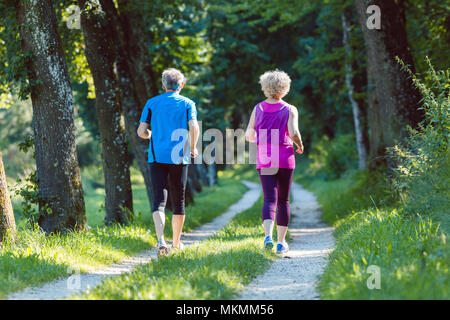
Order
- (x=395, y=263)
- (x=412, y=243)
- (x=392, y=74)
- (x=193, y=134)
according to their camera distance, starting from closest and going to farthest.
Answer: (x=395, y=263), (x=412, y=243), (x=193, y=134), (x=392, y=74)

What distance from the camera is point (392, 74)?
10.3 meters

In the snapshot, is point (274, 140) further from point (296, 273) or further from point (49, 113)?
point (49, 113)

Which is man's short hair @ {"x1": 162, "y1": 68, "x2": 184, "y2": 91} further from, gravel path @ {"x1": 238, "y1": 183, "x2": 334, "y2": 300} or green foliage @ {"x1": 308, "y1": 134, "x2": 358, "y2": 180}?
green foliage @ {"x1": 308, "y1": 134, "x2": 358, "y2": 180}

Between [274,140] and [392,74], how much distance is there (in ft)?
15.5

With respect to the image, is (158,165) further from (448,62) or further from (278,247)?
(448,62)

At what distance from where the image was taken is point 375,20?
34.2 ft

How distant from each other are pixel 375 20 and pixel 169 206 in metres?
6.95

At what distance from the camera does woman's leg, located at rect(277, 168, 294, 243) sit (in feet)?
22.5

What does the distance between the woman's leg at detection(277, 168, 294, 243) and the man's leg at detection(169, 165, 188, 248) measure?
1312mm

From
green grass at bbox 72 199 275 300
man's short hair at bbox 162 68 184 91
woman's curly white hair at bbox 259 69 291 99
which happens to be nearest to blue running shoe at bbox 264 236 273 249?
green grass at bbox 72 199 275 300

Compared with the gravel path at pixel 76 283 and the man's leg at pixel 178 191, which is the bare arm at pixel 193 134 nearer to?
the man's leg at pixel 178 191

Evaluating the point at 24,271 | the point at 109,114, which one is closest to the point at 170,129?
the point at 24,271
